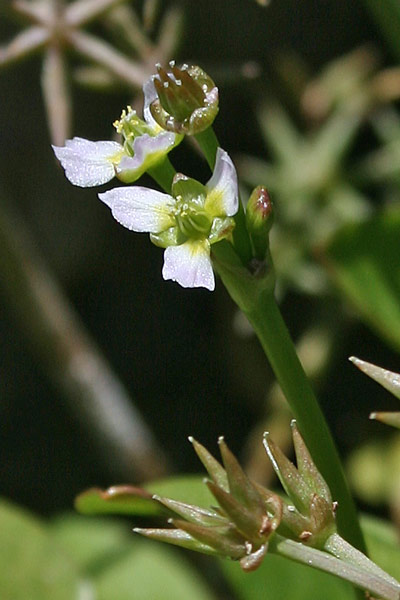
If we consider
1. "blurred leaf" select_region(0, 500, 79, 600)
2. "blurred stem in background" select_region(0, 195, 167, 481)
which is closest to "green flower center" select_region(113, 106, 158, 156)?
"blurred leaf" select_region(0, 500, 79, 600)

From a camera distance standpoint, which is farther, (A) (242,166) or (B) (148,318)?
(B) (148,318)

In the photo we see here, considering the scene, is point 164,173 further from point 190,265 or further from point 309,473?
point 309,473

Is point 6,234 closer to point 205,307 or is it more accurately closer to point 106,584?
point 205,307

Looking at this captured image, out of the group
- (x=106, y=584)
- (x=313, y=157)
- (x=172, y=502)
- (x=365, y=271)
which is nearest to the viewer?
(x=172, y=502)

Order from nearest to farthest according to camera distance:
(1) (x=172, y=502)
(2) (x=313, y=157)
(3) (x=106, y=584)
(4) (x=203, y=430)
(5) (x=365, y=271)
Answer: (1) (x=172, y=502)
(5) (x=365, y=271)
(3) (x=106, y=584)
(2) (x=313, y=157)
(4) (x=203, y=430)

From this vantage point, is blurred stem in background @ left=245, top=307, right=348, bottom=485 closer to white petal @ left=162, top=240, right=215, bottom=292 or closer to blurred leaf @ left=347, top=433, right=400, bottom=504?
blurred leaf @ left=347, top=433, right=400, bottom=504

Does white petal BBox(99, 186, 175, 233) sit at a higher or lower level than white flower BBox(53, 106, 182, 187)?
lower

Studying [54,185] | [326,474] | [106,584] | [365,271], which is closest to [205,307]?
[54,185]
